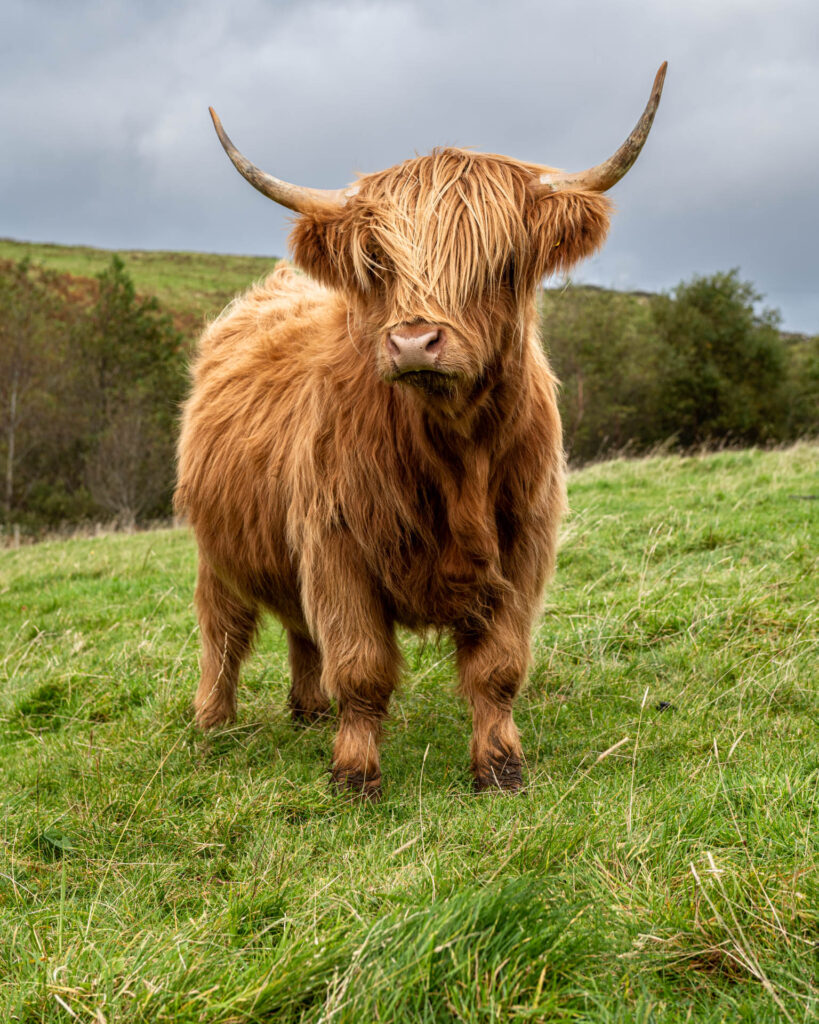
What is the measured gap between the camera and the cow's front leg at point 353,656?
3.48 m

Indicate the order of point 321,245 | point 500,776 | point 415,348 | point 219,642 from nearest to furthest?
point 415,348, point 321,245, point 500,776, point 219,642

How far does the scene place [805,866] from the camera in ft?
7.24

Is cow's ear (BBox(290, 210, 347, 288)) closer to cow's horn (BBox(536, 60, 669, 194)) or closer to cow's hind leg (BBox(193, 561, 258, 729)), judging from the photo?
cow's horn (BBox(536, 60, 669, 194))

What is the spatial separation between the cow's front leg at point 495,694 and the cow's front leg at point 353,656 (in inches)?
12.8

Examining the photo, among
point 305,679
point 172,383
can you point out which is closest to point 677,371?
point 172,383

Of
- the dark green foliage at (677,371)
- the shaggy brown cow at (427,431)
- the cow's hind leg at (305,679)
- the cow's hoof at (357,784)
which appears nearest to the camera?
the shaggy brown cow at (427,431)

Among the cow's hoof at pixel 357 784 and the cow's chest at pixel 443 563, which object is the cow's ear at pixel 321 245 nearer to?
the cow's chest at pixel 443 563

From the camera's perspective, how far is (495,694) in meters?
3.55

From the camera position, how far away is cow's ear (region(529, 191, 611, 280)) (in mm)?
3135

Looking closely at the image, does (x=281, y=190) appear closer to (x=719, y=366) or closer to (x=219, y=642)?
(x=219, y=642)

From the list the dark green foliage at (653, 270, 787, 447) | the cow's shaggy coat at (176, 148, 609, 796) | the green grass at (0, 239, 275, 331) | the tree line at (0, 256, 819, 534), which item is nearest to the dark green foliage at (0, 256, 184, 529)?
→ the tree line at (0, 256, 819, 534)

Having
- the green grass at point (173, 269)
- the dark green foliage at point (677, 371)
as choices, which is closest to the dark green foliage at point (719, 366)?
the dark green foliage at point (677, 371)

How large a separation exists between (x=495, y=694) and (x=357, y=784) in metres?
0.62

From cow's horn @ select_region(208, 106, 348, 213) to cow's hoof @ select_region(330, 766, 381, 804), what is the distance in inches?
81.2
